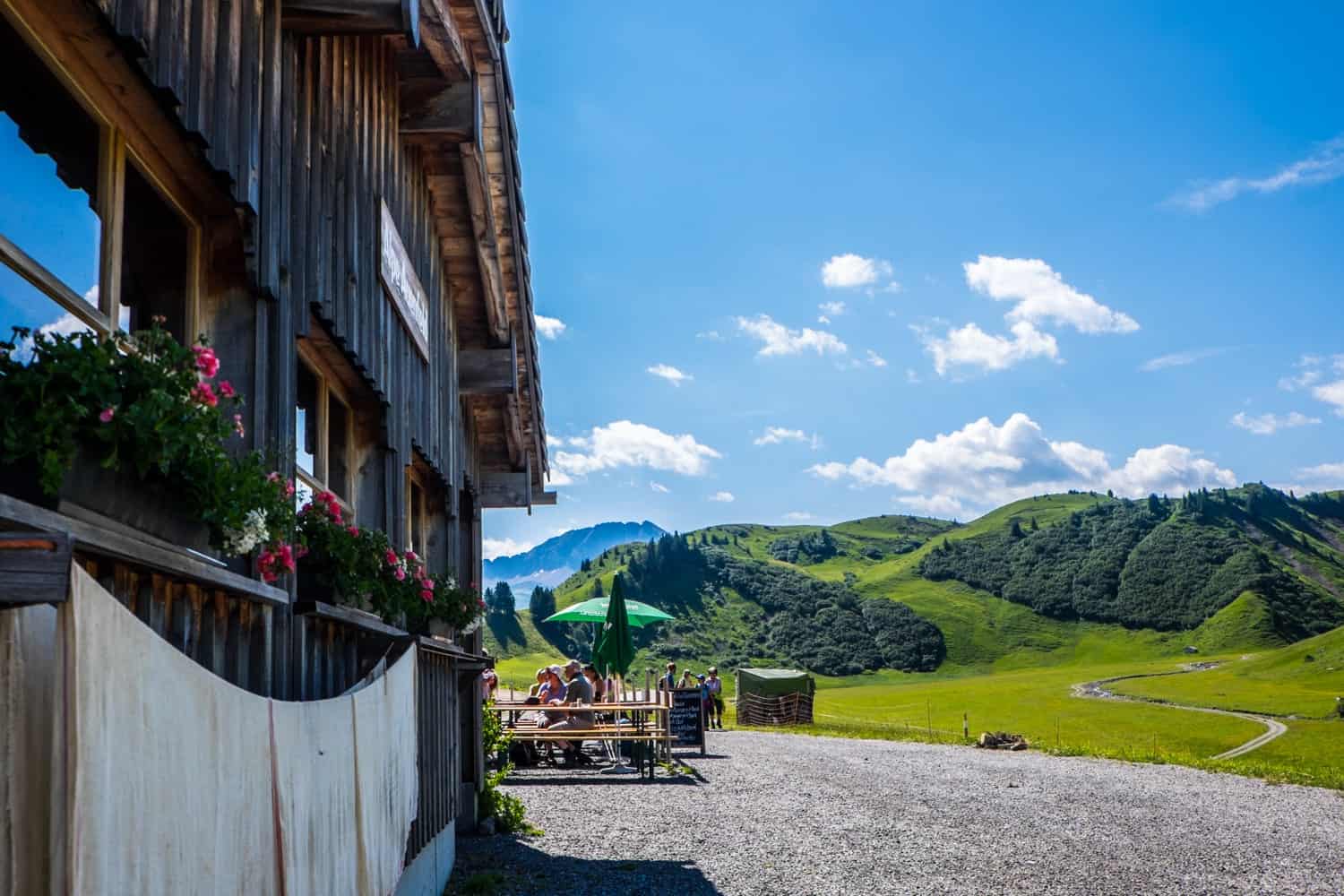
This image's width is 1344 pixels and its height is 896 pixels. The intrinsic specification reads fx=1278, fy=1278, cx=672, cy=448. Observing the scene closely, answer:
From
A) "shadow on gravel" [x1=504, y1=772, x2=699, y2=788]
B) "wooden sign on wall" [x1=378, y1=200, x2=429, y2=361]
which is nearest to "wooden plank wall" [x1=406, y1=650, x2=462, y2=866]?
"wooden sign on wall" [x1=378, y1=200, x2=429, y2=361]

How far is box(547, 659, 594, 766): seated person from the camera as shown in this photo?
2073 cm

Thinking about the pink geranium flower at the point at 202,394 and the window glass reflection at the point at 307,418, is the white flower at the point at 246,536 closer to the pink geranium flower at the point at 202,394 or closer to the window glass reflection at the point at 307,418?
the pink geranium flower at the point at 202,394

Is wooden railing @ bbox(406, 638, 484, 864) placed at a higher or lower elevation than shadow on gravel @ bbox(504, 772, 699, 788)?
higher

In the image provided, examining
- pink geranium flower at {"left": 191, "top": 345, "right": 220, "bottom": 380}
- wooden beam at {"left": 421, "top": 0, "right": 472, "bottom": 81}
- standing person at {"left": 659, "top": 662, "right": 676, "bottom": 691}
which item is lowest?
standing person at {"left": 659, "top": 662, "right": 676, "bottom": 691}

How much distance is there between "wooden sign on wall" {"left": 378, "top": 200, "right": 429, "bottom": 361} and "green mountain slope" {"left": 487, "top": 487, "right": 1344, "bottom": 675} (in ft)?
411

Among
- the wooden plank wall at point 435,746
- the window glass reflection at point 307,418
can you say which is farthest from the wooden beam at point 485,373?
the window glass reflection at point 307,418

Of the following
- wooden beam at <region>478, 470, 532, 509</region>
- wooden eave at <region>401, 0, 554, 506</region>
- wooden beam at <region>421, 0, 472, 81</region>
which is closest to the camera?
wooden beam at <region>421, 0, 472, 81</region>

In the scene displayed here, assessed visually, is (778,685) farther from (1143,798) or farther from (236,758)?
(236,758)

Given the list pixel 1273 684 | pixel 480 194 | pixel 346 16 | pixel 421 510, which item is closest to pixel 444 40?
pixel 480 194

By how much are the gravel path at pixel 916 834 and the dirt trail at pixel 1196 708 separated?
21798 millimetres

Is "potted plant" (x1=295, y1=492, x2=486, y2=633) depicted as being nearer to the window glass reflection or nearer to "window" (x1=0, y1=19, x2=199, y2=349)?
the window glass reflection

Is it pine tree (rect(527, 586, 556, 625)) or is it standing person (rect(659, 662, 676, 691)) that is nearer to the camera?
standing person (rect(659, 662, 676, 691))

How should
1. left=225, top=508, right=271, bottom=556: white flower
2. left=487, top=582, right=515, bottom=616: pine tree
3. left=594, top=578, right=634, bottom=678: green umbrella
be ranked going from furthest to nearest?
left=487, top=582, right=515, bottom=616: pine tree → left=594, top=578, right=634, bottom=678: green umbrella → left=225, top=508, right=271, bottom=556: white flower

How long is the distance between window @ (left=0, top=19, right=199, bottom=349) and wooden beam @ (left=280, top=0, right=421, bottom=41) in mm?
1520
